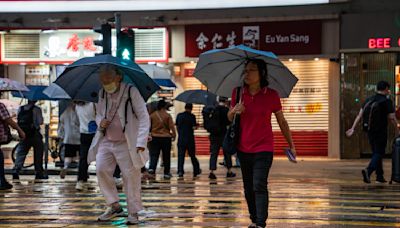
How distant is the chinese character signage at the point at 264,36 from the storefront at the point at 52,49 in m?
1.03

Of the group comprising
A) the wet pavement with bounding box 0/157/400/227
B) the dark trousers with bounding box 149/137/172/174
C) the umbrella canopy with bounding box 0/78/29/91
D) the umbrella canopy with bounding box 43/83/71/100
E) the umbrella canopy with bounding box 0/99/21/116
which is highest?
the umbrella canopy with bounding box 0/78/29/91

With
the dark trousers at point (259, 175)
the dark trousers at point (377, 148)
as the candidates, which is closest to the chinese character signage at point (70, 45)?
the dark trousers at point (377, 148)

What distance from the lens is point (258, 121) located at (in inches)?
271

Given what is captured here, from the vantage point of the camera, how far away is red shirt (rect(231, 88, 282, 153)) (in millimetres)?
6867

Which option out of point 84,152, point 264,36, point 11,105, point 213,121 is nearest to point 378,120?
point 213,121

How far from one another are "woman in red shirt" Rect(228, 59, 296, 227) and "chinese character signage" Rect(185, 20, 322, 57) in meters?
12.3

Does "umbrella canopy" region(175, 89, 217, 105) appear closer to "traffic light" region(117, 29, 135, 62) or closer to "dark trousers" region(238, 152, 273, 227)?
"traffic light" region(117, 29, 135, 62)

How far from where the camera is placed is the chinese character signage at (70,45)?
20438 mm

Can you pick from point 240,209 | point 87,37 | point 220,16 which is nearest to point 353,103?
point 220,16

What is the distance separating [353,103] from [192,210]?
36.4ft

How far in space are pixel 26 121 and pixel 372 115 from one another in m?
6.83

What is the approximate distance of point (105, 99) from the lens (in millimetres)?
7922

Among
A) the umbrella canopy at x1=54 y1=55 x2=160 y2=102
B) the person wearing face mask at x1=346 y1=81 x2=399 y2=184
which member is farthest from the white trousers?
the person wearing face mask at x1=346 y1=81 x2=399 y2=184

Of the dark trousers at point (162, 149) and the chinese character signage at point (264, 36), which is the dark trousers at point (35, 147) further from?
the chinese character signage at point (264, 36)
